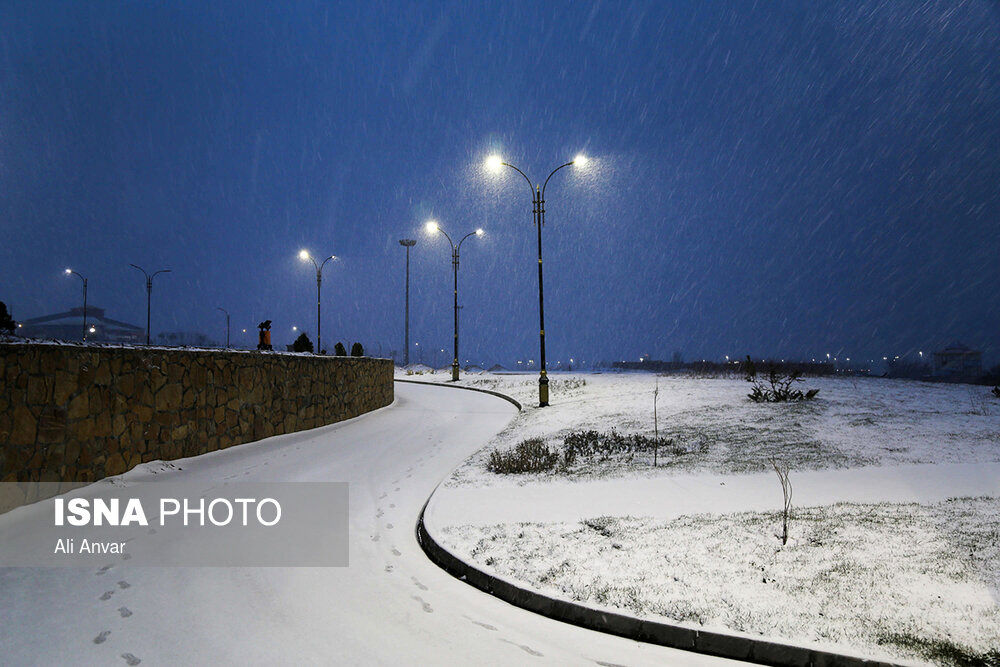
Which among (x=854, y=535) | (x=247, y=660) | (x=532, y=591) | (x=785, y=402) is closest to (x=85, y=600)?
(x=247, y=660)

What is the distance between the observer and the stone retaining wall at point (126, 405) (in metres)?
6.85

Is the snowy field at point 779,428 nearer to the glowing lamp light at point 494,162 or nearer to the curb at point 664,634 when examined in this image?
the curb at point 664,634

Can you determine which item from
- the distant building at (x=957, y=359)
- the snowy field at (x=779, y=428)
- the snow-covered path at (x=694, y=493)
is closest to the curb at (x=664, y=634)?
the snow-covered path at (x=694, y=493)

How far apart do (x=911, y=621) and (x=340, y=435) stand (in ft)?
41.2

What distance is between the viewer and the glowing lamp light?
66.8 feet

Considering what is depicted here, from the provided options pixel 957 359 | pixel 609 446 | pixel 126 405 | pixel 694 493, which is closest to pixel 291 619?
pixel 694 493

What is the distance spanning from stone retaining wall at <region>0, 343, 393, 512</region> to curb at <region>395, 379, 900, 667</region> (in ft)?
19.2

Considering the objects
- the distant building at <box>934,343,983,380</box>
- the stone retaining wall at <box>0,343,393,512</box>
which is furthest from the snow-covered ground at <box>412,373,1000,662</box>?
the distant building at <box>934,343,983,380</box>

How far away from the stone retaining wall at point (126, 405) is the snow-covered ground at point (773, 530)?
4960 millimetres

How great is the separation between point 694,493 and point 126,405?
860 cm

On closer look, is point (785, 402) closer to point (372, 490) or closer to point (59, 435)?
point (372, 490)

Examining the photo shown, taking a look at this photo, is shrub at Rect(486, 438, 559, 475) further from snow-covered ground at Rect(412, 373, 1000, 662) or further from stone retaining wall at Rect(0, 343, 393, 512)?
stone retaining wall at Rect(0, 343, 393, 512)

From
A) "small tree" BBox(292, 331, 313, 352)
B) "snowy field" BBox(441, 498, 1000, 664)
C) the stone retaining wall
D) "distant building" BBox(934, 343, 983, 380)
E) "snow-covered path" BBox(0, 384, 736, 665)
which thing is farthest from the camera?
"distant building" BBox(934, 343, 983, 380)

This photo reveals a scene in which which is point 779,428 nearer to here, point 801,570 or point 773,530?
point 773,530
